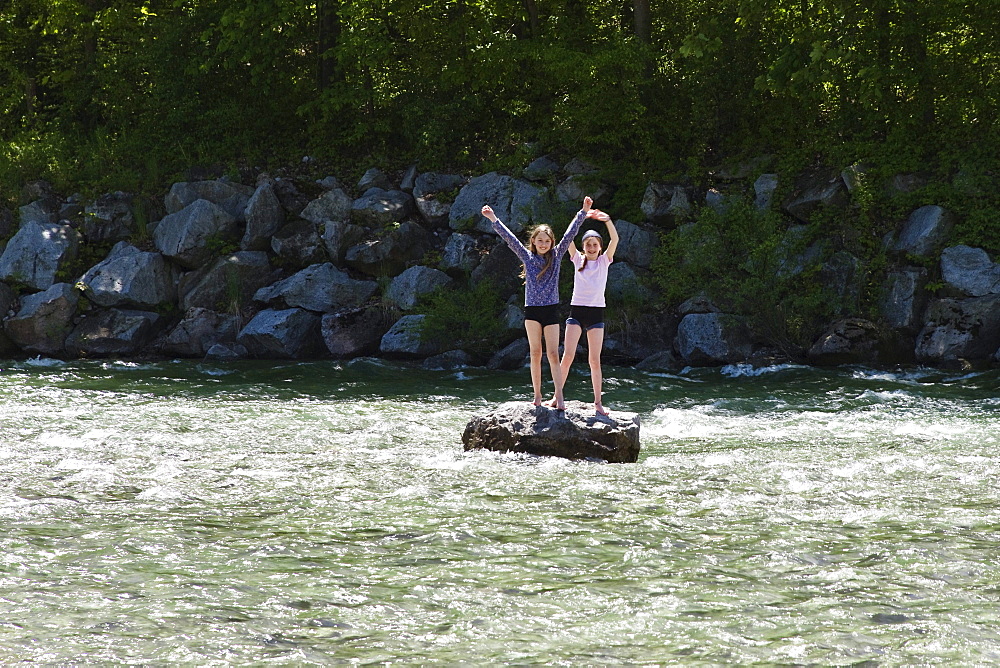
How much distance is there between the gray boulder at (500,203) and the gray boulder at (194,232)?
16.5 ft

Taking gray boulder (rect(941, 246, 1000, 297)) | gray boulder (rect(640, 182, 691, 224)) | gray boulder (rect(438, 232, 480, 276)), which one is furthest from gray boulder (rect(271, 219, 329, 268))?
gray boulder (rect(941, 246, 1000, 297))

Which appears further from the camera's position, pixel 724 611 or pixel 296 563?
pixel 296 563

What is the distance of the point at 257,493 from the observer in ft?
27.9

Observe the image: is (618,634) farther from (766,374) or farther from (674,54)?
(674,54)

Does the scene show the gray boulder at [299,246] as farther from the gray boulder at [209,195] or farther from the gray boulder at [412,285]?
the gray boulder at [412,285]

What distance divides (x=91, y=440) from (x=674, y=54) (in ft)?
54.5

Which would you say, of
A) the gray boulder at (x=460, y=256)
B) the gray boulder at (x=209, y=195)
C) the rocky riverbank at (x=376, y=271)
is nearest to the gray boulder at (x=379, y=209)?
the rocky riverbank at (x=376, y=271)

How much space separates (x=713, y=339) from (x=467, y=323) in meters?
4.71

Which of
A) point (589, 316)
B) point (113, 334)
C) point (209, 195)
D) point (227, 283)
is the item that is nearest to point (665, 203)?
point (227, 283)

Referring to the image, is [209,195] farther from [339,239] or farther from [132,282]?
[339,239]

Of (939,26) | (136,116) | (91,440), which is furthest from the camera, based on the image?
(136,116)

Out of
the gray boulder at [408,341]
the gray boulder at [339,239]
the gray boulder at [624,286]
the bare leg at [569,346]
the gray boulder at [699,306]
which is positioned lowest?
the gray boulder at [408,341]

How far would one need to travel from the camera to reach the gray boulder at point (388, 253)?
2134cm

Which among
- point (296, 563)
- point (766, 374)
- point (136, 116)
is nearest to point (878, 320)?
point (766, 374)
